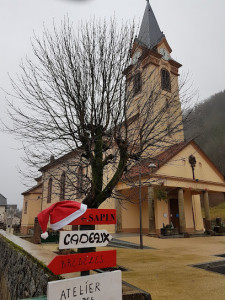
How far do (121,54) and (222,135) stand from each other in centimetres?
4769

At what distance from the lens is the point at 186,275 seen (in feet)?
21.0

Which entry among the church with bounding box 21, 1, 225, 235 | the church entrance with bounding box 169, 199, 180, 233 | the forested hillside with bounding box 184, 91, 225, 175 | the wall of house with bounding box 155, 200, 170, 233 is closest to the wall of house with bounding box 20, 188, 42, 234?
the church with bounding box 21, 1, 225, 235

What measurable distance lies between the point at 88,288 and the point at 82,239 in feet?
1.75

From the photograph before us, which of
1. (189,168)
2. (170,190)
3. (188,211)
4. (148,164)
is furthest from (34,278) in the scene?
(188,211)

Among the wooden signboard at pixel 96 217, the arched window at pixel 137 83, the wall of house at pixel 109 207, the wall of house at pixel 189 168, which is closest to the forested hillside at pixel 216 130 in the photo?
the wall of house at pixel 189 168

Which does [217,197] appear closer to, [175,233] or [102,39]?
[175,233]

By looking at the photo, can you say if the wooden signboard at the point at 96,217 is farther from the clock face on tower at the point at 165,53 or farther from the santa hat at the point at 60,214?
the clock face on tower at the point at 165,53

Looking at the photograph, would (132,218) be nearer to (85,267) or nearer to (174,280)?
(174,280)

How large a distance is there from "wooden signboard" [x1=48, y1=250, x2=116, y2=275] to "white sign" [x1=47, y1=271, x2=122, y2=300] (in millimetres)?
115

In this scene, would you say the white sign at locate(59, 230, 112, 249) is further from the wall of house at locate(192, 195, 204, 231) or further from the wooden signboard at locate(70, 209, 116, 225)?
the wall of house at locate(192, 195, 204, 231)

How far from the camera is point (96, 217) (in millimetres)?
3115

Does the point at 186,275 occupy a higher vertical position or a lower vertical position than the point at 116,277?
lower

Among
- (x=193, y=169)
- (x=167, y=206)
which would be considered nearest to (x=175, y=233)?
(x=167, y=206)

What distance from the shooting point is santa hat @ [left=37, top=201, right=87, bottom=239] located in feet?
8.80
